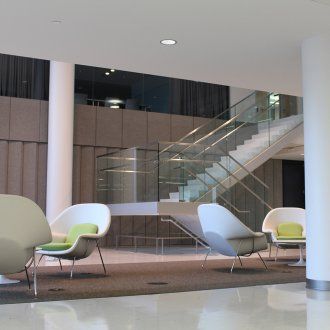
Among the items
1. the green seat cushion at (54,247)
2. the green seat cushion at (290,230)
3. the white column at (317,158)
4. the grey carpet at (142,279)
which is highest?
the white column at (317,158)

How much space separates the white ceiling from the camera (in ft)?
17.0

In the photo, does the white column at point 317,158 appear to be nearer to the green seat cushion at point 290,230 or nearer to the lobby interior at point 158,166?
the lobby interior at point 158,166

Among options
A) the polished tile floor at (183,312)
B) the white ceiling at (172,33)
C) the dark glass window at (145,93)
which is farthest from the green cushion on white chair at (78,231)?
the dark glass window at (145,93)

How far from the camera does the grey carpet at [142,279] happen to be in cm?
522

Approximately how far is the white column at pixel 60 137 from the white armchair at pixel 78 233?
16.4 feet

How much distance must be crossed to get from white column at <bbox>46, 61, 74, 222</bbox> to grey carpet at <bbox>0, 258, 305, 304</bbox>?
4.59 m

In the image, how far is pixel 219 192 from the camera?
11664 millimetres

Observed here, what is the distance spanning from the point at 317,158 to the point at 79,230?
3.32 metres

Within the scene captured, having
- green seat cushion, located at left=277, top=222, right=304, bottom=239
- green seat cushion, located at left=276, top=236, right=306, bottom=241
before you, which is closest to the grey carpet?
green seat cushion, located at left=276, top=236, right=306, bottom=241

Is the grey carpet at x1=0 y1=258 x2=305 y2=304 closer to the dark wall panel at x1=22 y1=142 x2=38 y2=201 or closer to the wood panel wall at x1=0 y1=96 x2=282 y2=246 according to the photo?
the wood panel wall at x1=0 y1=96 x2=282 y2=246

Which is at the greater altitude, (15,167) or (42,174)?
(15,167)

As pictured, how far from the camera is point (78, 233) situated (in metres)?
7.22

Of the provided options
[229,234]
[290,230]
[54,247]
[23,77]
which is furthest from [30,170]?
[229,234]

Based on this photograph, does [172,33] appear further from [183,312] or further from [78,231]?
[183,312]
